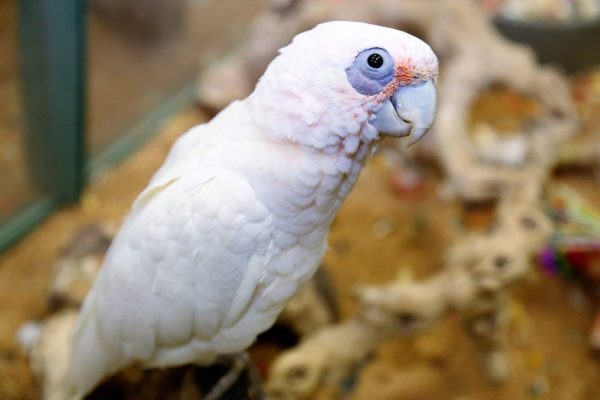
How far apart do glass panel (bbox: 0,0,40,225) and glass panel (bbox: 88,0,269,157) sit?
23 centimetres

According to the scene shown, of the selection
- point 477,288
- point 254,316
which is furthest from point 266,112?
point 477,288

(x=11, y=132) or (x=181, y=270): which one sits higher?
(x=181, y=270)

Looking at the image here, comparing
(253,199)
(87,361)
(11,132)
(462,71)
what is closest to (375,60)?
(253,199)

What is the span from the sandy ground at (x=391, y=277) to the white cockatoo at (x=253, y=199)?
48 cm

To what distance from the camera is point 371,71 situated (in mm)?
726

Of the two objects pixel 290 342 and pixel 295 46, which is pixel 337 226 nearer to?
pixel 290 342

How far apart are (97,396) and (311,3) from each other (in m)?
1.10

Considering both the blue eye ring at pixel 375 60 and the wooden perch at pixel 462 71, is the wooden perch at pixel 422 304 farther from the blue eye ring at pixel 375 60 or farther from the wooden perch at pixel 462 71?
the blue eye ring at pixel 375 60

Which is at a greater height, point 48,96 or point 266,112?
point 266,112

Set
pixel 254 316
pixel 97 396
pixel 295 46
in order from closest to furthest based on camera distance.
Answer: pixel 295 46, pixel 254 316, pixel 97 396

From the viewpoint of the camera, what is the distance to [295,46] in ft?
2.54

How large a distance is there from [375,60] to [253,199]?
0.24 m

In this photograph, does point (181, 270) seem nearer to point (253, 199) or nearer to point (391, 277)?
point (253, 199)

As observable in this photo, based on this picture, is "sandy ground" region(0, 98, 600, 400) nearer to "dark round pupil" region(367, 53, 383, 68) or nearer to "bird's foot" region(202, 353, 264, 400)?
"bird's foot" region(202, 353, 264, 400)
